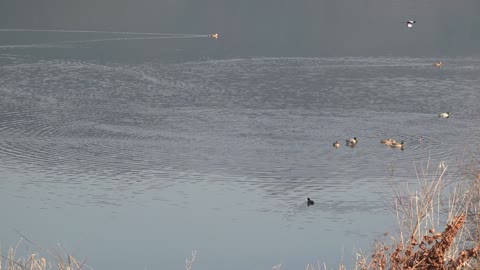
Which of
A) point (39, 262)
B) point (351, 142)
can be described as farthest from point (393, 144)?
point (39, 262)

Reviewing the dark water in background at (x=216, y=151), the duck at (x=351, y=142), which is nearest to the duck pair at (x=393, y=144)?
the dark water in background at (x=216, y=151)

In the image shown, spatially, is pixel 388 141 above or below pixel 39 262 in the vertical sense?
below

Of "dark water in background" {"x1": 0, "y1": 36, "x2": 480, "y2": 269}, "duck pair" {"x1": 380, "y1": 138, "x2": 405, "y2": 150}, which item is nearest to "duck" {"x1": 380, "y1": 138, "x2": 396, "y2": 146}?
"duck pair" {"x1": 380, "y1": 138, "x2": 405, "y2": 150}

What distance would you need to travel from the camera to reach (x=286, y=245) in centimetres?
1429

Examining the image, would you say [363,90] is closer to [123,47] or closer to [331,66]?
[331,66]

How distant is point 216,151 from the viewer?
64.6 ft

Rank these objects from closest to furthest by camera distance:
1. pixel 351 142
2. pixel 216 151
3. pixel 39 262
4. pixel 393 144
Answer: pixel 39 262 < pixel 216 151 < pixel 393 144 < pixel 351 142

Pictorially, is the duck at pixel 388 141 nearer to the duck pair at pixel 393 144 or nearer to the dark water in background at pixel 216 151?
the duck pair at pixel 393 144

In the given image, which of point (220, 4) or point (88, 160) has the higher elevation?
point (220, 4)

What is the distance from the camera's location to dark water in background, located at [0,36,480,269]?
14625 mm

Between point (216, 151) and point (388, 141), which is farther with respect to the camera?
point (388, 141)

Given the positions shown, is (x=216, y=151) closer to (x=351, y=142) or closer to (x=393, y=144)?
(x=351, y=142)

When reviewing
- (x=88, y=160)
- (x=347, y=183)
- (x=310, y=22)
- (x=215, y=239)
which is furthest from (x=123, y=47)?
(x=215, y=239)

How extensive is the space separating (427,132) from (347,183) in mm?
4668
